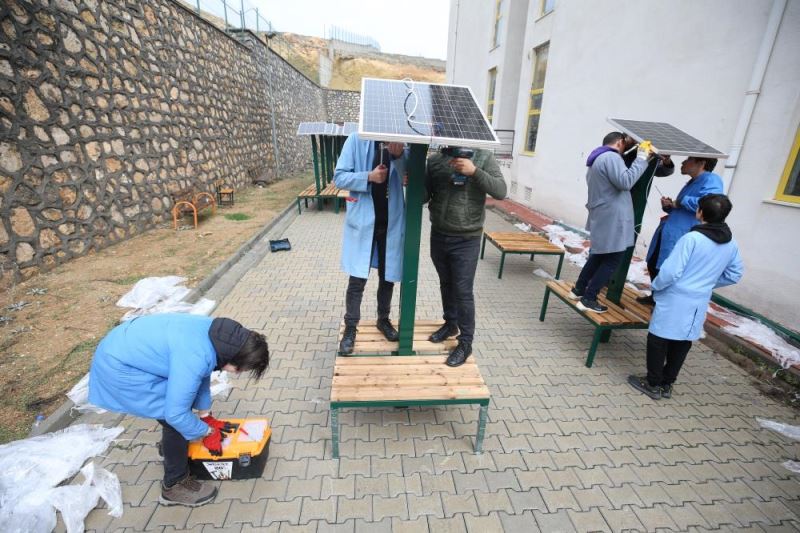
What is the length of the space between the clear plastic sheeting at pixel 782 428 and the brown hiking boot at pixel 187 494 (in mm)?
4000

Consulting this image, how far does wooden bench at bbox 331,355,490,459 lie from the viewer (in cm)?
235

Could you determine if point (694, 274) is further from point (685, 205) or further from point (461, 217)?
point (461, 217)

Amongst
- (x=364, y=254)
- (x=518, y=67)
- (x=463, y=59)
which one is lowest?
(x=364, y=254)

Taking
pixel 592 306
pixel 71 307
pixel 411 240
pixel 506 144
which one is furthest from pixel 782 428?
pixel 506 144

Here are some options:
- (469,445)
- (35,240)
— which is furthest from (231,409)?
(35,240)

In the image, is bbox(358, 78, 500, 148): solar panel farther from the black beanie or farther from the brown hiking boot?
the brown hiking boot

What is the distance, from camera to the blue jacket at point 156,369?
1.83 meters

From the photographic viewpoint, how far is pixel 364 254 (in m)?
2.69

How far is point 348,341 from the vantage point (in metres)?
2.87

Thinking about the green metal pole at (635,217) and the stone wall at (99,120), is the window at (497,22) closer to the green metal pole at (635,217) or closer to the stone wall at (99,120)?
the stone wall at (99,120)

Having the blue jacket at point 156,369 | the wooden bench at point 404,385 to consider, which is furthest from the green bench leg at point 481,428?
the blue jacket at point 156,369

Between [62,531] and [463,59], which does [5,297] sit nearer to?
[62,531]

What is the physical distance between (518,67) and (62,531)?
44.1 feet

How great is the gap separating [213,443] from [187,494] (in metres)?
0.30
